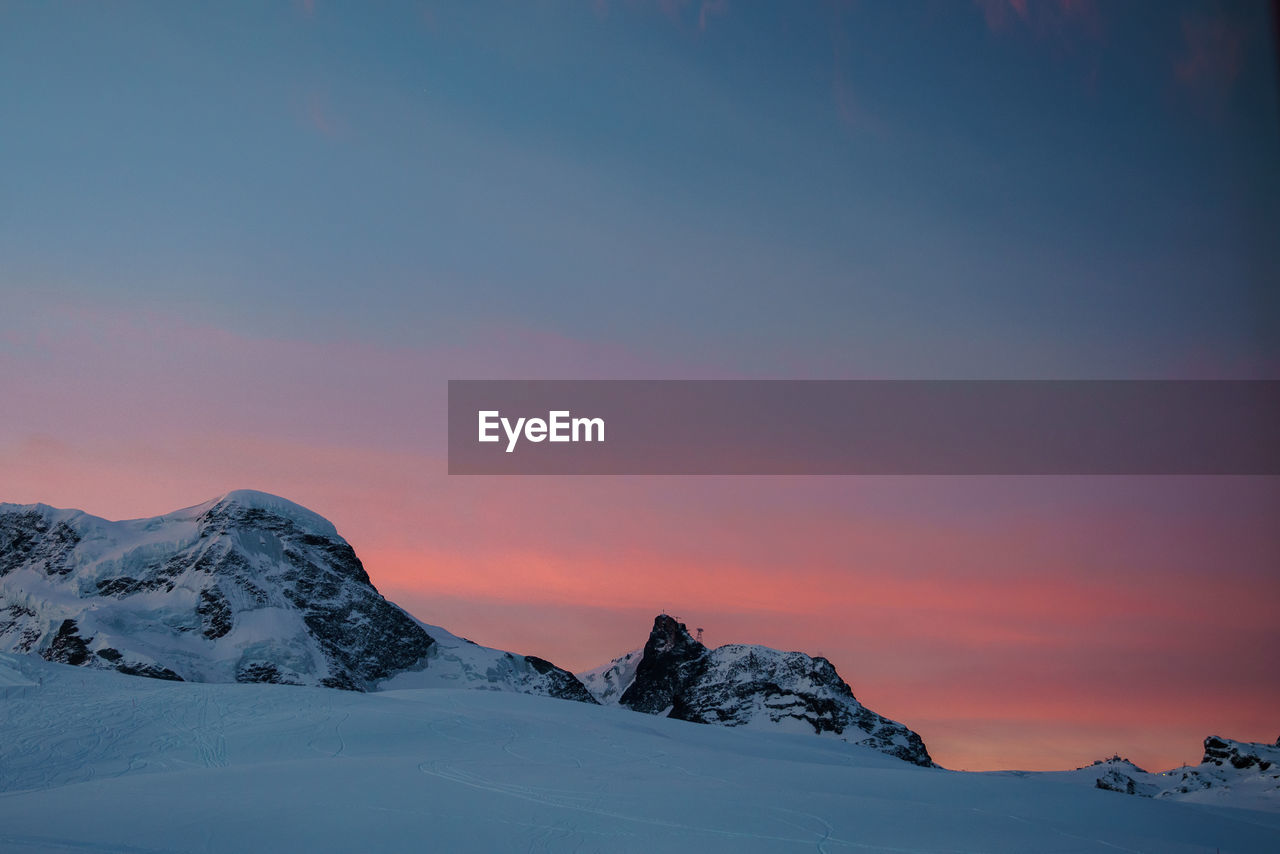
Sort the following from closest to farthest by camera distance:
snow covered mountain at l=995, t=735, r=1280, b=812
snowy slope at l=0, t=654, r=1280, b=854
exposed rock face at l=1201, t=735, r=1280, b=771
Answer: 1. snowy slope at l=0, t=654, r=1280, b=854
2. snow covered mountain at l=995, t=735, r=1280, b=812
3. exposed rock face at l=1201, t=735, r=1280, b=771

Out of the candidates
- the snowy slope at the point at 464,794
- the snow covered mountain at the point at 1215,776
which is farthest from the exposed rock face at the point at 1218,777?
the snowy slope at the point at 464,794

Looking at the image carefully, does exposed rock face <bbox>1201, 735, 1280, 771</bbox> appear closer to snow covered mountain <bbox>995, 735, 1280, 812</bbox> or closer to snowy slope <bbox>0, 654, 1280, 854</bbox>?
snow covered mountain <bbox>995, 735, 1280, 812</bbox>

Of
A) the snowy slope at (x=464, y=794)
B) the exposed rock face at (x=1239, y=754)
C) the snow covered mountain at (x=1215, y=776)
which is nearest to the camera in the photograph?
the snowy slope at (x=464, y=794)

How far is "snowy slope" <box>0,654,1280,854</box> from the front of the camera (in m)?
19.1

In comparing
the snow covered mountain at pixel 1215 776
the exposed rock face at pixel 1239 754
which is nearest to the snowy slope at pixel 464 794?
the snow covered mountain at pixel 1215 776

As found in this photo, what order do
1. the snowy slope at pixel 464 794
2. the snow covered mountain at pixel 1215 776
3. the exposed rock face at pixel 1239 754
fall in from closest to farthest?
the snowy slope at pixel 464 794 < the snow covered mountain at pixel 1215 776 < the exposed rock face at pixel 1239 754

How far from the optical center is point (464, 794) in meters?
22.8

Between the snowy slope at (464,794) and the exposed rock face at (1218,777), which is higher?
the exposed rock face at (1218,777)

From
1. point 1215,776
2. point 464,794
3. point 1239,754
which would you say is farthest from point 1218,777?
point 464,794

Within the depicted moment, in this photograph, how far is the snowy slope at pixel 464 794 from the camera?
19.1m

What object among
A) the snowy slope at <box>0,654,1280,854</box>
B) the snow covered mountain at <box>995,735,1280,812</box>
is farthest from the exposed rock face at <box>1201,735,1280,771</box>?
the snowy slope at <box>0,654,1280,854</box>

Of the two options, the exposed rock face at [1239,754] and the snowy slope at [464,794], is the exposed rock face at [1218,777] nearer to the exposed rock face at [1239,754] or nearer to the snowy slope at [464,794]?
the exposed rock face at [1239,754]

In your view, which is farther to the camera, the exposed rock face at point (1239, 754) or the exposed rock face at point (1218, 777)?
the exposed rock face at point (1239, 754)

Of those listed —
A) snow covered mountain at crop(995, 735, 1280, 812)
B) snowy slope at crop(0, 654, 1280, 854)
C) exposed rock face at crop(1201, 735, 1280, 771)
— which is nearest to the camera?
snowy slope at crop(0, 654, 1280, 854)
